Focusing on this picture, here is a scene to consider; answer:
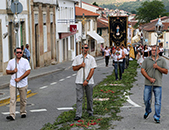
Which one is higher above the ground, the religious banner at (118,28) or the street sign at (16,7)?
the street sign at (16,7)

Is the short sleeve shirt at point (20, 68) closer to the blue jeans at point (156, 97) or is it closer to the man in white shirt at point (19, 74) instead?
the man in white shirt at point (19, 74)

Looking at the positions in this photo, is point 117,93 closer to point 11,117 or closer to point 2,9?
point 11,117

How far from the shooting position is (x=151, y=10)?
120250 millimetres

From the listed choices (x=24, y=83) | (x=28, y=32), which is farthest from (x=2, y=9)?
(x=24, y=83)

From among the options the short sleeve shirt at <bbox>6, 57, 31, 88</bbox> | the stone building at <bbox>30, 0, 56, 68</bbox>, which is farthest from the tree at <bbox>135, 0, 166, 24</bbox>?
the short sleeve shirt at <bbox>6, 57, 31, 88</bbox>

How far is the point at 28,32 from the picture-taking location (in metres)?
25.6

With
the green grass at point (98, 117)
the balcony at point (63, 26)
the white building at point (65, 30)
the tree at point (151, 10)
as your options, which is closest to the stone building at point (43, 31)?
the balcony at point (63, 26)

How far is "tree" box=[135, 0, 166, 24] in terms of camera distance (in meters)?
120

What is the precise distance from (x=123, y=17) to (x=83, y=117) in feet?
84.4

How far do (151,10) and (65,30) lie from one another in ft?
290

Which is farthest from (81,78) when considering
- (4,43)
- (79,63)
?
(4,43)

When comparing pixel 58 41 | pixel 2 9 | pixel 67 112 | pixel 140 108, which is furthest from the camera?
pixel 58 41

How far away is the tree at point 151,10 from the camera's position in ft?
393

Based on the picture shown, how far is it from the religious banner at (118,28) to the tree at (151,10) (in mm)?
88617
